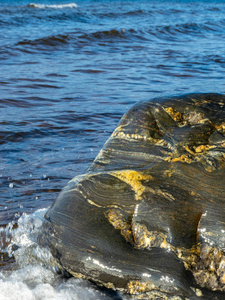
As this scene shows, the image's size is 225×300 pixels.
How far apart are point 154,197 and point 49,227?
63 centimetres

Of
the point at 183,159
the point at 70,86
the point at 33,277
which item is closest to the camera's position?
the point at 33,277

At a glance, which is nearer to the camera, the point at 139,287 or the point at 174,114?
the point at 139,287

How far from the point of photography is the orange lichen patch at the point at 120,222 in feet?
7.25

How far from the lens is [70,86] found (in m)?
Answer: 6.55

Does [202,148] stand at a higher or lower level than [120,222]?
higher

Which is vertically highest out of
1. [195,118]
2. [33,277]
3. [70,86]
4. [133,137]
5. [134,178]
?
[195,118]

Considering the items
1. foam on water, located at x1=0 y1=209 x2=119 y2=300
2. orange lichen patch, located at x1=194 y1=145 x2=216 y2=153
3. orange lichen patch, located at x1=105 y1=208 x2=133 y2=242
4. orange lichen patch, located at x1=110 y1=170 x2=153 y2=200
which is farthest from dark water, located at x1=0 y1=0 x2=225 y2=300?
orange lichen patch, located at x1=194 y1=145 x2=216 y2=153

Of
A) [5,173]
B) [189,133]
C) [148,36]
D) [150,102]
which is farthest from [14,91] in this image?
[148,36]

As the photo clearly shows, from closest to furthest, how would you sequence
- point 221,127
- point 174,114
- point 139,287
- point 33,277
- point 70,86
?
1. point 139,287
2. point 33,277
3. point 221,127
4. point 174,114
5. point 70,86

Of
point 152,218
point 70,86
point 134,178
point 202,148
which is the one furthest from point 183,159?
point 70,86

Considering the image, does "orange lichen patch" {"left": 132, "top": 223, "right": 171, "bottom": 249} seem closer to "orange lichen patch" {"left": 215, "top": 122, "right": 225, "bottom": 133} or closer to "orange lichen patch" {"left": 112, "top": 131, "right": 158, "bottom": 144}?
"orange lichen patch" {"left": 112, "top": 131, "right": 158, "bottom": 144}

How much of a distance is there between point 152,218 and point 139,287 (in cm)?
36

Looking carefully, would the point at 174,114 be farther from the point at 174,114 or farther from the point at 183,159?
the point at 183,159

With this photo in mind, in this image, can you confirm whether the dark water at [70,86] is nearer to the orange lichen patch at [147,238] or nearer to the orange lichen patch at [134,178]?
the orange lichen patch at [147,238]
